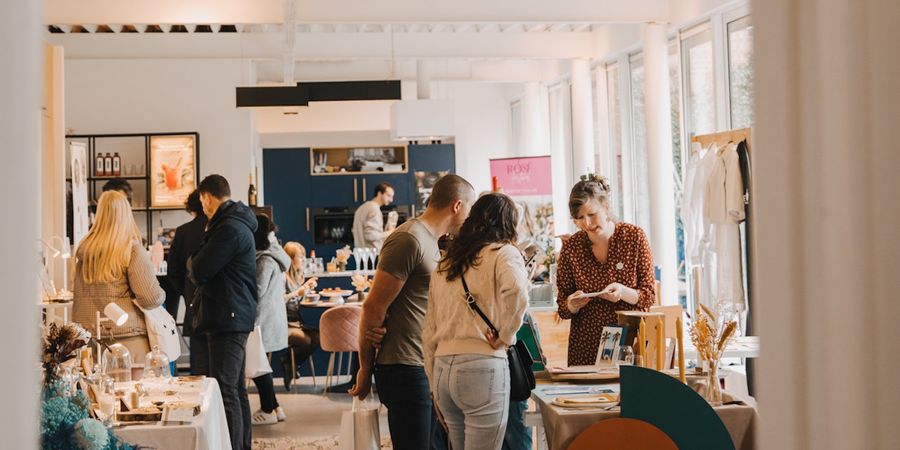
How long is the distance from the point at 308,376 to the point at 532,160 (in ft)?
13.0

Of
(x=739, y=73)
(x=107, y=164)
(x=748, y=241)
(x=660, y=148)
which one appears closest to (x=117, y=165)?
(x=107, y=164)

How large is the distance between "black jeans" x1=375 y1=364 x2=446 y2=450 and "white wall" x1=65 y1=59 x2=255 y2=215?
890 centimetres

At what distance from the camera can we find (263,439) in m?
7.33

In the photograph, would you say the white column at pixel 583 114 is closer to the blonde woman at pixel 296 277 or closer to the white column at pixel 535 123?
the white column at pixel 535 123

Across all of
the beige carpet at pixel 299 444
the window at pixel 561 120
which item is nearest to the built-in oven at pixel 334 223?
the window at pixel 561 120

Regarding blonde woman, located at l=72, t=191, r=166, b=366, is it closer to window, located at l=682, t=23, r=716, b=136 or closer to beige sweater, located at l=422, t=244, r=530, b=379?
beige sweater, located at l=422, t=244, r=530, b=379

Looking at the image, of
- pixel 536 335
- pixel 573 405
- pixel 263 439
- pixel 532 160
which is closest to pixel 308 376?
pixel 263 439

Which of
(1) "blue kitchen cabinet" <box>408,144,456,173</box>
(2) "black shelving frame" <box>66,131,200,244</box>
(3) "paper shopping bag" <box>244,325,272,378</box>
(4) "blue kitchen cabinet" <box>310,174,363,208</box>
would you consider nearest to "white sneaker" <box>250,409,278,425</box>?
(3) "paper shopping bag" <box>244,325,272,378</box>

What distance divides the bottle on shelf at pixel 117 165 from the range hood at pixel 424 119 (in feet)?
12.1

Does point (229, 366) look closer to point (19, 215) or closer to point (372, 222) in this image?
point (19, 215)

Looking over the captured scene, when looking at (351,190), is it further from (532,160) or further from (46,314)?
(46,314)

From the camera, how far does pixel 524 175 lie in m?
12.2

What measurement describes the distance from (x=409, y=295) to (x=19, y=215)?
10.9 ft

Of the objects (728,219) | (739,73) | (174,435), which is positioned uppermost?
(739,73)
